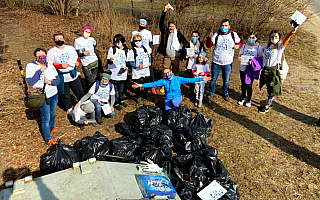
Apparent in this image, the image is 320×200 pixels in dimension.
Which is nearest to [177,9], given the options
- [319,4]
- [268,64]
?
[268,64]

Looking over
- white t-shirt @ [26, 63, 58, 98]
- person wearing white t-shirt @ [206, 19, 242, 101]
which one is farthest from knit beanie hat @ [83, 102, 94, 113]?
person wearing white t-shirt @ [206, 19, 242, 101]

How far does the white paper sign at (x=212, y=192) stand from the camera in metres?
3.64

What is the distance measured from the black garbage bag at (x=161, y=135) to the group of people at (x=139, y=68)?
90 cm

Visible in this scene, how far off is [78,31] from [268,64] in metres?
8.38

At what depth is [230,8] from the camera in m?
10.4

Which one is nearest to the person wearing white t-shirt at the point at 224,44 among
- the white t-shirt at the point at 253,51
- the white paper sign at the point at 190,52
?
the white t-shirt at the point at 253,51

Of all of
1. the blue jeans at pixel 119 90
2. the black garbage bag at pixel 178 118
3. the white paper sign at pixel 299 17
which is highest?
the white paper sign at pixel 299 17

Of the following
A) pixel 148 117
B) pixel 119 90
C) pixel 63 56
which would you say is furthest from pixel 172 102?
pixel 63 56

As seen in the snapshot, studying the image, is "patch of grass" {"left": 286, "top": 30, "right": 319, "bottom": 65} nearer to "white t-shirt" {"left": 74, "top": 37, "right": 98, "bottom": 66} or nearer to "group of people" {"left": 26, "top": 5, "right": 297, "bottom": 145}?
"group of people" {"left": 26, "top": 5, "right": 297, "bottom": 145}

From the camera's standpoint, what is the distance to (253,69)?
5.68 meters

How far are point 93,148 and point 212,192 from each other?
2.05 m

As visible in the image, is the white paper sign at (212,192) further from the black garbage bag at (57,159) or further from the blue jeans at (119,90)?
the blue jeans at (119,90)

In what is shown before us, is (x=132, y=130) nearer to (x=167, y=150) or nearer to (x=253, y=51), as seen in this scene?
(x=167, y=150)

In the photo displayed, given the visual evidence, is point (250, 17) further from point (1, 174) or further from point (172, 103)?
point (1, 174)
